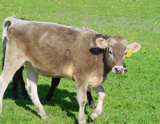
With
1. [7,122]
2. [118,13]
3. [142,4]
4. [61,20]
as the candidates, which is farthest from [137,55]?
[142,4]

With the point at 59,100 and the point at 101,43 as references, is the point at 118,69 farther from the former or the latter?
the point at 59,100

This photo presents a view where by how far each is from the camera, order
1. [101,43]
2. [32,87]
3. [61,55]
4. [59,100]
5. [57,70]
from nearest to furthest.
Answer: [101,43], [61,55], [57,70], [32,87], [59,100]

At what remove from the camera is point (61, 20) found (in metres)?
25.8

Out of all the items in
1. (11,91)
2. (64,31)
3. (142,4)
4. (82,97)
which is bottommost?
A: (142,4)

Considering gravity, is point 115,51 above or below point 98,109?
above

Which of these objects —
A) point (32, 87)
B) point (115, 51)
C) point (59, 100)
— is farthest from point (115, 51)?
point (59, 100)

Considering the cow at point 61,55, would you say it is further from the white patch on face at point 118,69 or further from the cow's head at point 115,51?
the white patch on face at point 118,69

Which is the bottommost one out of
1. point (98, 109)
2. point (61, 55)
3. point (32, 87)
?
point (98, 109)

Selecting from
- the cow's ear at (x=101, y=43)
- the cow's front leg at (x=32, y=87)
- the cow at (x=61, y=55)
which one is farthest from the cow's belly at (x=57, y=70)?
the cow's ear at (x=101, y=43)

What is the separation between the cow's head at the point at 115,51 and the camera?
654 centimetres

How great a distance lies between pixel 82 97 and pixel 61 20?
19.5 meters

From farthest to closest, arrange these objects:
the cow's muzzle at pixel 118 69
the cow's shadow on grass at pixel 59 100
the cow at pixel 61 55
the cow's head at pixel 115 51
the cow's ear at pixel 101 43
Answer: the cow's shadow on grass at pixel 59 100 → the cow at pixel 61 55 → the cow's ear at pixel 101 43 → the cow's head at pixel 115 51 → the cow's muzzle at pixel 118 69

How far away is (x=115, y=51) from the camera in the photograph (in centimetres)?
667

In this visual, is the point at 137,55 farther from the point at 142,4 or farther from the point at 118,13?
the point at 142,4
